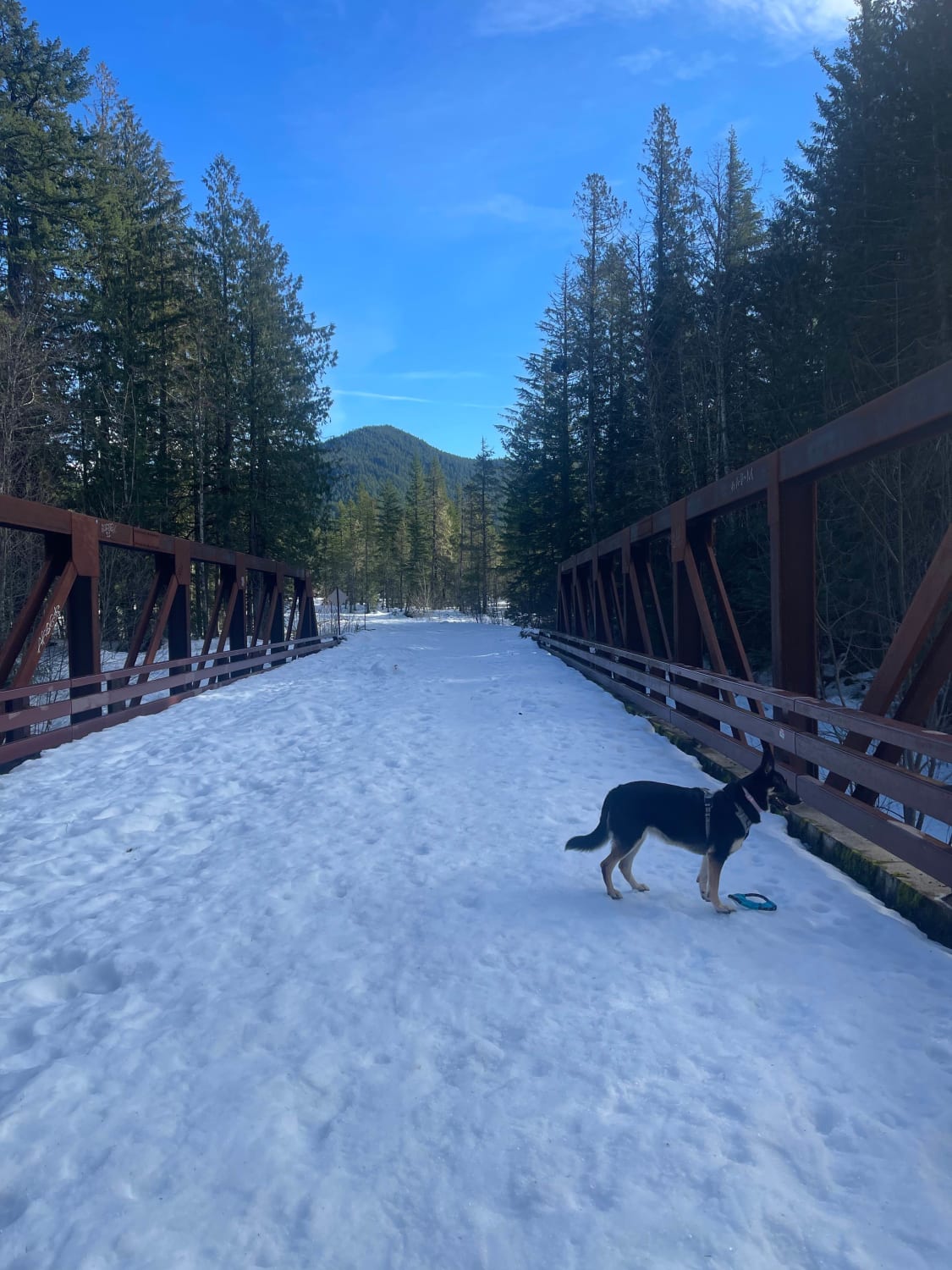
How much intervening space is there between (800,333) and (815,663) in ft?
47.0

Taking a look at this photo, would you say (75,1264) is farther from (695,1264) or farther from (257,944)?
(257,944)

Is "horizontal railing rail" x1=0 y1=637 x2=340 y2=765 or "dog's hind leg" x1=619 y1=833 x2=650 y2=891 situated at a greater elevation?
"horizontal railing rail" x1=0 y1=637 x2=340 y2=765

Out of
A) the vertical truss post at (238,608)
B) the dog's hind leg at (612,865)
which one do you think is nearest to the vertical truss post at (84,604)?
the vertical truss post at (238,608)

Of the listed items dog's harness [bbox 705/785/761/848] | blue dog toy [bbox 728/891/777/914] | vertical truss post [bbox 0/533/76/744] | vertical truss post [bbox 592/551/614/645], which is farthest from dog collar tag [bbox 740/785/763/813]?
vertical truss post [bbox 592/551/614/645]

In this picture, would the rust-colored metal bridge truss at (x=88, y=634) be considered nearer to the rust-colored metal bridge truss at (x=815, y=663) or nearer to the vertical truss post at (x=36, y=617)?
the vertical truss post at (x=36, y=617)

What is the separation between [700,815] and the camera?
4.28 meters

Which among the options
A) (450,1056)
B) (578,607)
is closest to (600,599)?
(578,607)

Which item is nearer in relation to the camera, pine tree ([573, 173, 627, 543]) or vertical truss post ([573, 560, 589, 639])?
vertical truss post ([573, 560, 589, 639])

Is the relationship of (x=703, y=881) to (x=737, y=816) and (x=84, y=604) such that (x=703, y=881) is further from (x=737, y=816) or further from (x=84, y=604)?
(x=84, y=604)

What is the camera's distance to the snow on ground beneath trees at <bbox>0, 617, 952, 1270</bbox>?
2.22 metres

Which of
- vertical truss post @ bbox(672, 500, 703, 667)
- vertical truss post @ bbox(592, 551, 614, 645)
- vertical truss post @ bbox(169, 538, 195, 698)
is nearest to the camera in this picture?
vertical truss post @ bbox(672, 500, 703, 667)

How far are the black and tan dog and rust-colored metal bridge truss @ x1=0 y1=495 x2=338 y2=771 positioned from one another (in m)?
6.63

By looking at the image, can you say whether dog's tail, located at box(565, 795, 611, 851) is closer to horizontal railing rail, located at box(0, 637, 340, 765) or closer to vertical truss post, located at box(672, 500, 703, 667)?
vertical truss post, located at box(672, 500, 703, 667)

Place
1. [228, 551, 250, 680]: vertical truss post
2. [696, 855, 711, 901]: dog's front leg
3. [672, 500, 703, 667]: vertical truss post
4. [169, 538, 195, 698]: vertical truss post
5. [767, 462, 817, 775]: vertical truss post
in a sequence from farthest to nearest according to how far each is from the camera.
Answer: [228, 551, 250, 680]: vertical truss post
[169, 538, 195, 698]: vertical truss post
[672, 500, 703, 667]: vertical truss post
[767, 462, 817, 775]: vertical truss post
[696, 855, 711, 901]: dog's front leg
